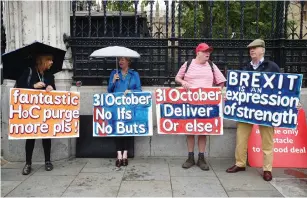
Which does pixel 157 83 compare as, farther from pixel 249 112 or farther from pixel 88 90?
pixel 249 112

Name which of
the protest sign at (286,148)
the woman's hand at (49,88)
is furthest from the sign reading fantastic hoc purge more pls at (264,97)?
the woman's hand at (49,88)

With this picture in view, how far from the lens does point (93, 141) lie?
634 centimetres

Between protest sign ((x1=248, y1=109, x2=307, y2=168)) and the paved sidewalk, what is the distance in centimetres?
15

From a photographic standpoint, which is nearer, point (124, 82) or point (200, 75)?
point (200, 75)

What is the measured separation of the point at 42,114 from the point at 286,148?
422cm

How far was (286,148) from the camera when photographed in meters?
5.73

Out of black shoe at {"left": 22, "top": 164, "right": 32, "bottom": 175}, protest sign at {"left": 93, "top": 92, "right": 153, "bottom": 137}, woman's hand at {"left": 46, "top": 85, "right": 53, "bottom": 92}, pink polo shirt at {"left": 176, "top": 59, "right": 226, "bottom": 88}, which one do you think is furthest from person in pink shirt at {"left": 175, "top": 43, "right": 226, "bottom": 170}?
black shoe at {"left": 22, "top": 164, "right": 32, "bottom": 175}

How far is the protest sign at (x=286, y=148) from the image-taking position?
5.68 meters

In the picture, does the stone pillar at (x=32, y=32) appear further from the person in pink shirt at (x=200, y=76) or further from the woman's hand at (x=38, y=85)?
the person in pink shirt at (x=200, y=76)

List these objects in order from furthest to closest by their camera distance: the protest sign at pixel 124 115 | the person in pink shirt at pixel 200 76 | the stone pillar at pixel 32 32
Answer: the stone pillar at pixel 32 32, the protest sign at pixel 124 115, the person in pink shirt at pixel 200 76

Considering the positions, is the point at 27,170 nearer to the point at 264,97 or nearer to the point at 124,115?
the point at 124,115

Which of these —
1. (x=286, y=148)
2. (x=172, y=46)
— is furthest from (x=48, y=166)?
(x=286, y=148)

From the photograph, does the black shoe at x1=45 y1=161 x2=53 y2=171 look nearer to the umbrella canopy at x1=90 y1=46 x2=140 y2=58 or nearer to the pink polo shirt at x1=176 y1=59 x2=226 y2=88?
the umbrella canopy at x1=90 y1=46 x2=140 y2=58

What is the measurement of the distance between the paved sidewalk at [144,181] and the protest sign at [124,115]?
24.6 inches
